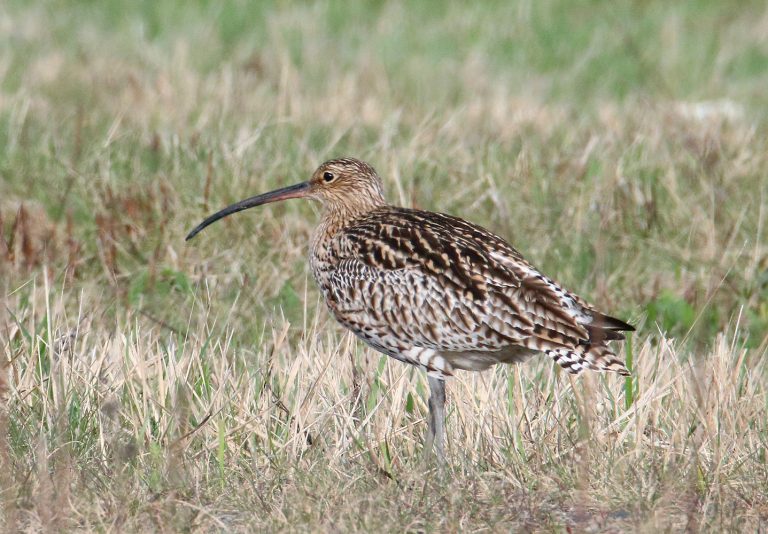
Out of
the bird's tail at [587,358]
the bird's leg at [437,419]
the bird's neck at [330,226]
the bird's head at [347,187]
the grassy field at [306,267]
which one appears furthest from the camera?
the bird's head at [347,187]

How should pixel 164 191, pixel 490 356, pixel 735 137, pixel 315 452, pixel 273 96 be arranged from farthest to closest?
1. pixel 273 96
2. pixel 735 137
3. pixel 164 191
4. pixel 490 356
5. pixel 315 452

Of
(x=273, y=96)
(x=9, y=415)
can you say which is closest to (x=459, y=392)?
(x=9, y=415)

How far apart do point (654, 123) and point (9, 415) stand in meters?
6.46

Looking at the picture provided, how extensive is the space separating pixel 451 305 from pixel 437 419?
46 cm

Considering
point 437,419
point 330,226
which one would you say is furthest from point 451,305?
point 330,226

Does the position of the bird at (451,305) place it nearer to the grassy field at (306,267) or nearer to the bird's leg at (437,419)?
the bird's leg at (437,419)

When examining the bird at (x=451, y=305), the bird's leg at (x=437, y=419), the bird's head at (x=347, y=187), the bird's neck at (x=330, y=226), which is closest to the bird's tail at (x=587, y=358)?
the bird at (x=451, y=305)

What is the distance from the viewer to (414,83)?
12.4 meters

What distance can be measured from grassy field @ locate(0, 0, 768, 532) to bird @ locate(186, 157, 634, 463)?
6.6 inches

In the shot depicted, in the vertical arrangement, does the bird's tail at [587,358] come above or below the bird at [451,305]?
below

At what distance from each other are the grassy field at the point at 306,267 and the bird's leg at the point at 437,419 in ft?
0.27

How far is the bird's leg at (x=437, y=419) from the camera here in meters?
4.91

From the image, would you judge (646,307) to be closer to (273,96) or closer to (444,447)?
(444,447)

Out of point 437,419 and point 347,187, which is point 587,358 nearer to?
point 437,419
